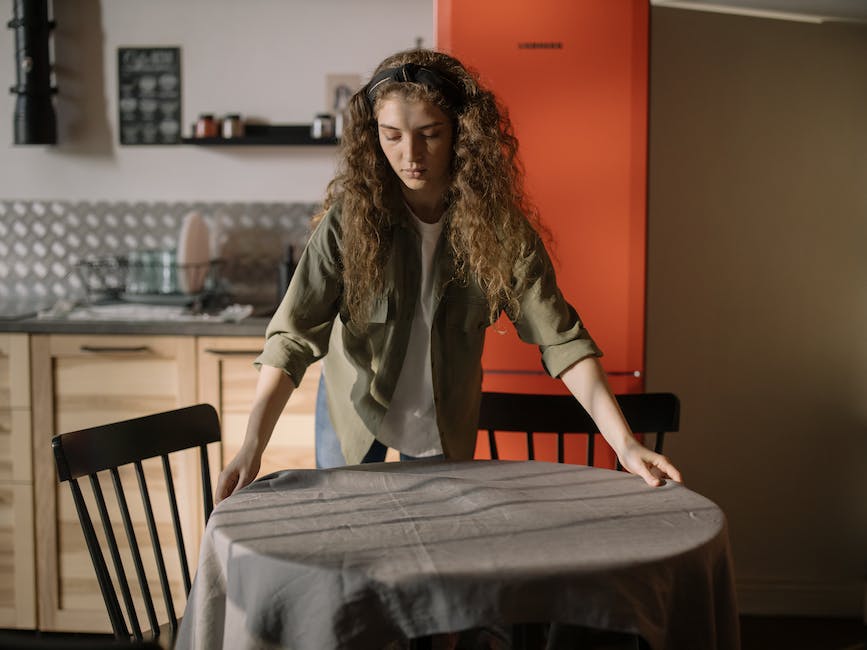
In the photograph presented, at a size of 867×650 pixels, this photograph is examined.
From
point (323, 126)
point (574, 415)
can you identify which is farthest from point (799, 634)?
point (323, 126)

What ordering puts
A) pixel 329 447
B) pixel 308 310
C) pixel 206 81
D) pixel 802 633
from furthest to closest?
pixel 206 81 < pixel 802 633 < pixel 329 447 < pixel 308 310

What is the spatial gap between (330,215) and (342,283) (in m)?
0.15

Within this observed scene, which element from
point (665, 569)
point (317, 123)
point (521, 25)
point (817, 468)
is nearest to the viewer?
point (665, 569)

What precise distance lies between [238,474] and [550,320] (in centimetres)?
68

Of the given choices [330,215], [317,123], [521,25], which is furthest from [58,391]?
[521,25]

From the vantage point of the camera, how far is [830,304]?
3.22 m

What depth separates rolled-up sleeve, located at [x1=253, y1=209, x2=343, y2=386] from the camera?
5.98ft

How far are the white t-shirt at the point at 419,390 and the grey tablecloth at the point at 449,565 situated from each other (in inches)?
12.9

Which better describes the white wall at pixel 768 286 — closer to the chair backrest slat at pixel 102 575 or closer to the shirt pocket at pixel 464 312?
the shirt pocket at pixel 464 312

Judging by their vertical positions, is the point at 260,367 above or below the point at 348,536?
above

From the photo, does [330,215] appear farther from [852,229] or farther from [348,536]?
[852,229]

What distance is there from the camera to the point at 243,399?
306cm

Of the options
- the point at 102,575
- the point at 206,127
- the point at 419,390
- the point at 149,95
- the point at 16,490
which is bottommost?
the point at 16,490

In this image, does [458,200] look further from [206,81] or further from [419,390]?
[206,81]
